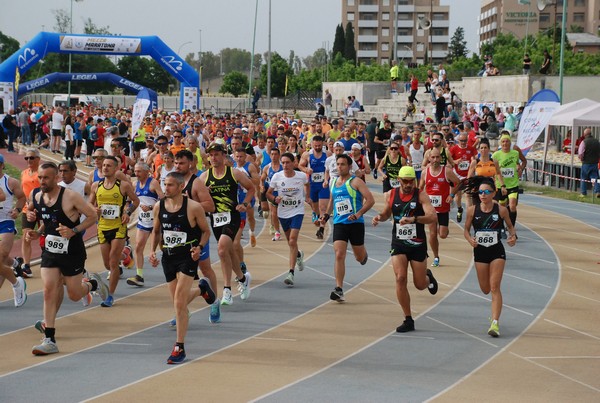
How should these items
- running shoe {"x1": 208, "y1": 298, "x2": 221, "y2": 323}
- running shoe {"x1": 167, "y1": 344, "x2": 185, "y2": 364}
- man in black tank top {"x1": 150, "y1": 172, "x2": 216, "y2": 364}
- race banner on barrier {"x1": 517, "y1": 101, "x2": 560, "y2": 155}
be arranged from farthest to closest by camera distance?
race banner on barrier {"x1": 517, "y1": 101, "x2": 560, "y2": 155}, running shoe {"x1": 208, "y1": 298, "x2": 221, "y2": 323}, man in black tank top {"x1": 150, "y1": 172, "x2": 216, "y2": 364}, running shoe {"x1": 167, "y1": 344, "x2": 185, "y2": 364}

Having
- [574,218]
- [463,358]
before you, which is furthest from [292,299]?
[574,218]

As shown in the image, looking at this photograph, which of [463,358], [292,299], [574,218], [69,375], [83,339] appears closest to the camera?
[69,375]

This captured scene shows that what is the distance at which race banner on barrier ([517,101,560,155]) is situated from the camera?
2445 centimetres

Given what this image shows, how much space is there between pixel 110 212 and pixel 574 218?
44.1 ft

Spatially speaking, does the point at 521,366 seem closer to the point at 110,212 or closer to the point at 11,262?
the point at 110,212

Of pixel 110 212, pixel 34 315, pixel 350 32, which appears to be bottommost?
pixel 34 315

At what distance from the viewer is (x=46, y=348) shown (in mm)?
9492

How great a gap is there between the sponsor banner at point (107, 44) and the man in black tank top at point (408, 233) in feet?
125

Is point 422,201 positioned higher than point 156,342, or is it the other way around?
point 422,201

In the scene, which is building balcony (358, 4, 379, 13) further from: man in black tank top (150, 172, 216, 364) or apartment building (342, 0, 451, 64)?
man in black tank top (150, 172, 216, 364)

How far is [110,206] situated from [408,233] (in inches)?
155

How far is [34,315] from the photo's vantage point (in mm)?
11500

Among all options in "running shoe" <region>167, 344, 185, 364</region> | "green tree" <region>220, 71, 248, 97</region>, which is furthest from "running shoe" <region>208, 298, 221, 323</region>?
"green tree" <region>220, 71, 248, 97</region>

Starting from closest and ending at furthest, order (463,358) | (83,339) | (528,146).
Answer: (463,358)
(83,339)
(528,146)
